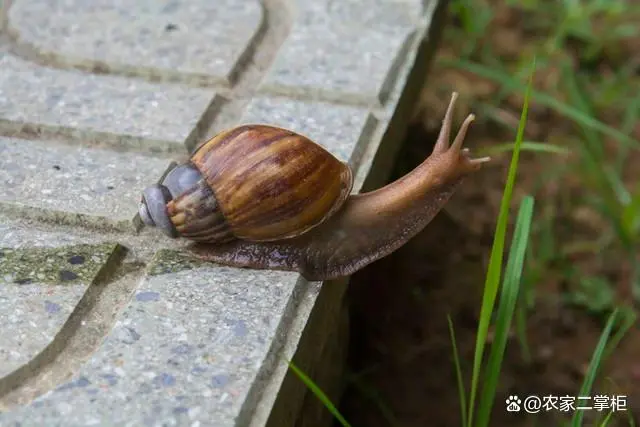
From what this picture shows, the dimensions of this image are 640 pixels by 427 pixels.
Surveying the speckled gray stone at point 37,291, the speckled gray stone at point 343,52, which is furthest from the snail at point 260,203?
the speckled gray stone at point 343,52

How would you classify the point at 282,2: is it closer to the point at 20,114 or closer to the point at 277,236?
the point at 20,114

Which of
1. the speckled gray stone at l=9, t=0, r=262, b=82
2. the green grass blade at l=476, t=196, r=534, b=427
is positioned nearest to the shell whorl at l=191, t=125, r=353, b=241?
the green grass blade at l=476, t=196, r=534, b=427

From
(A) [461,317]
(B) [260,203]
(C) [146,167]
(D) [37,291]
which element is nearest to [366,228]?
(B) [260,203]

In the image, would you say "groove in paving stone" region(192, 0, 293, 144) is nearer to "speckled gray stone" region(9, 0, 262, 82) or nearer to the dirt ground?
"speckled gray stone" region(9, 0, 262, 82)

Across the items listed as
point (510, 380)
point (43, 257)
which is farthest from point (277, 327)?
point (510, 380)

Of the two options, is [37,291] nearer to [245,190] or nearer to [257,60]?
[245,190]

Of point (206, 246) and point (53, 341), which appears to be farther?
point (206, 246)
